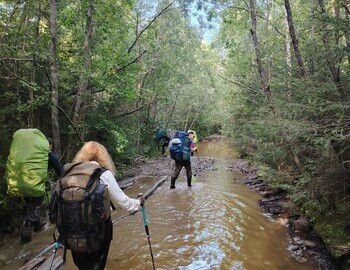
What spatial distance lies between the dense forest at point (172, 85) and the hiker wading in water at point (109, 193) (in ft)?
10.3

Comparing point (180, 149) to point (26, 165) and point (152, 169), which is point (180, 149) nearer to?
point (26, 165)

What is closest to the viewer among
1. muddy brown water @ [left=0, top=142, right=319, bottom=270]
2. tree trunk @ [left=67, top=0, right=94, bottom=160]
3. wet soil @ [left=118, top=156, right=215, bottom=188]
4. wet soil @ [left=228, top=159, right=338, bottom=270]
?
muddy brown water @ [left=0, top=142, right=319, bottom=270]

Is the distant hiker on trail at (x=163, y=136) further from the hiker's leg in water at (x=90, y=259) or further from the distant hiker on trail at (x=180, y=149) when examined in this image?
the hiker's leg in water at (x=90, y=259)

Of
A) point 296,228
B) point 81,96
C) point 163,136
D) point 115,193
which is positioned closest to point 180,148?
point 81,96

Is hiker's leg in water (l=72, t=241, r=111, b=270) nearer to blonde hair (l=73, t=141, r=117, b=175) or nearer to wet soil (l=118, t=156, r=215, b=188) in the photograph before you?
blonde hair (l=73, t=141, r=117, b=175)

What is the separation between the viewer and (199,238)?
6.02 metres

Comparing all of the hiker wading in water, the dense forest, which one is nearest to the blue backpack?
the dense forest

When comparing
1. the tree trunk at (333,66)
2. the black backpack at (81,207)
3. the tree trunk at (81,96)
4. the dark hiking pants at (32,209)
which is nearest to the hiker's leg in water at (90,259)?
the black backpack at (81,207)

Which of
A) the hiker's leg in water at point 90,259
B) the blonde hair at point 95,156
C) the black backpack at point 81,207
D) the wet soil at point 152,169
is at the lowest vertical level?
the wet soil at point 152,169

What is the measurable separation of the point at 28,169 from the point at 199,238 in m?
3.55

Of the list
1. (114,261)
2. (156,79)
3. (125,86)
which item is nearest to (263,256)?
(114,261)

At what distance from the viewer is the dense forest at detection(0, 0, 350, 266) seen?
575 cm

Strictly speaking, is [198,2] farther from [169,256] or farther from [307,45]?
[169,256]

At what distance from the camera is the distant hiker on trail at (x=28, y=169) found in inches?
215
